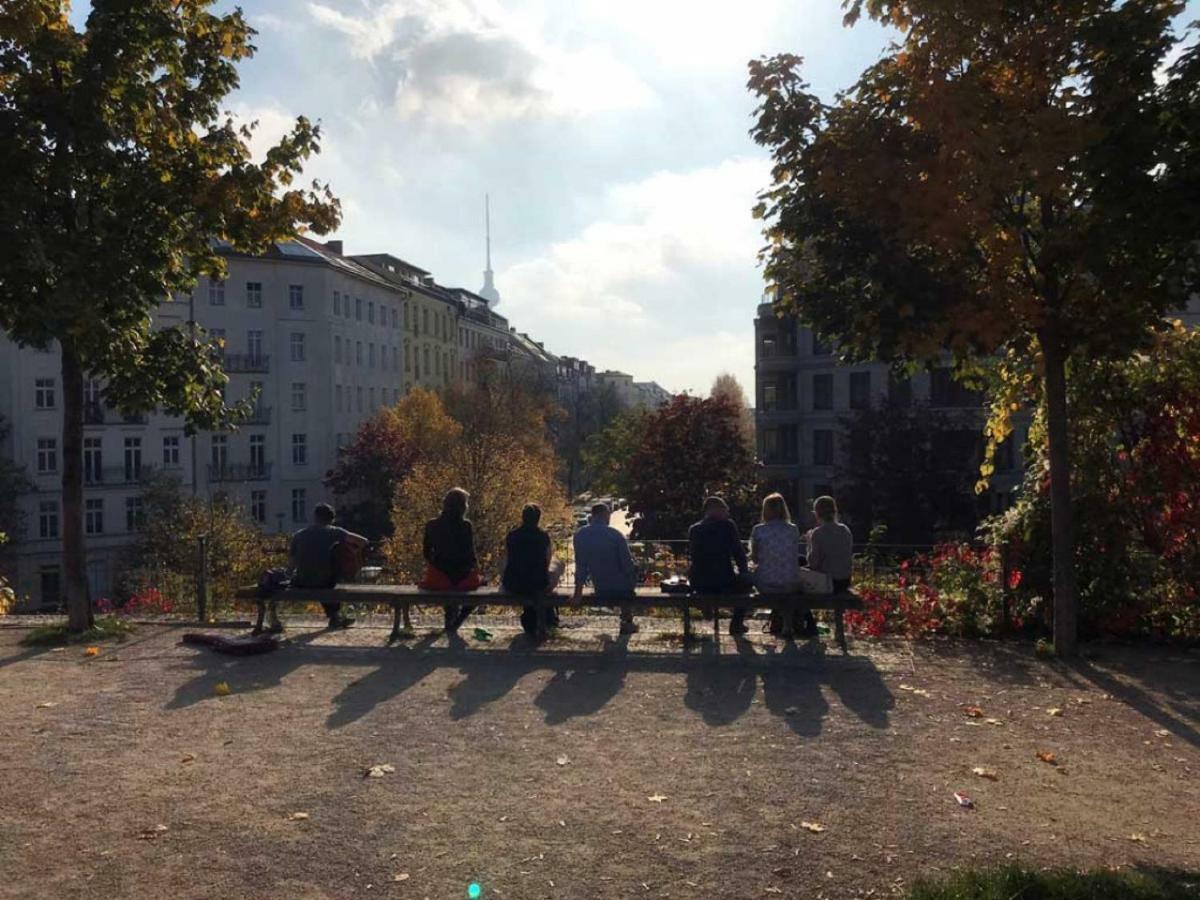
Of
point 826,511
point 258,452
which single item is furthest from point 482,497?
point 258,452

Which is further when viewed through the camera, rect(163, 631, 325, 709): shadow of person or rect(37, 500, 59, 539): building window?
rect(37, 500, 59, 539): building window

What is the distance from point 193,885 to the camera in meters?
5.46

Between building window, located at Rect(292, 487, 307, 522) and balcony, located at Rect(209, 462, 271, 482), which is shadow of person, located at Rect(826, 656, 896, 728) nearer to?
balcony, located at Rect(209, 462, 271, 482)

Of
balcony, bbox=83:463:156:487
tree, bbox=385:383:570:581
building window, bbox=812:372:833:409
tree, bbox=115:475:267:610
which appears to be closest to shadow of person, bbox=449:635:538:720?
tree, bbox=115:475:267:610

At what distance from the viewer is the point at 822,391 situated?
6456 cm

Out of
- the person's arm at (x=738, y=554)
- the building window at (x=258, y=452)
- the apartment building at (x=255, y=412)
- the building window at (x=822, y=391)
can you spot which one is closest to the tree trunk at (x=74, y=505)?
the person's arm at (x=738, y=554)

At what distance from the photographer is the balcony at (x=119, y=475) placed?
5638 cm

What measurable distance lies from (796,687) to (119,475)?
53924 millimetres

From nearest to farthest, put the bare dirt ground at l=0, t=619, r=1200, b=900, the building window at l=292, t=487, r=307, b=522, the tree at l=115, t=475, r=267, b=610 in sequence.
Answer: the bare dirt ground at l=0, t=619, r=1200, b=900
the tree at l=115, t=475, r=267, b=610
the building window at l=292, t=487, r=307, b=522

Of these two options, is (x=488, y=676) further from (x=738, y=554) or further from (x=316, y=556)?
(x=316, y=556)

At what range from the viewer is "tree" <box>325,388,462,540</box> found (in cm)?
6022

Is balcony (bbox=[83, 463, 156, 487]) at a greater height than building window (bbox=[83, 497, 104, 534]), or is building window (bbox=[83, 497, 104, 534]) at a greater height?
balcony (bbox=[83, 463, 156, 487])

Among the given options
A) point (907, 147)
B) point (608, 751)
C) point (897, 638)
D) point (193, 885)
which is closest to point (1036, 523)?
point (897, 638)

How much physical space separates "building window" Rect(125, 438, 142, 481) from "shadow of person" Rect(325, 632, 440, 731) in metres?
50.5
